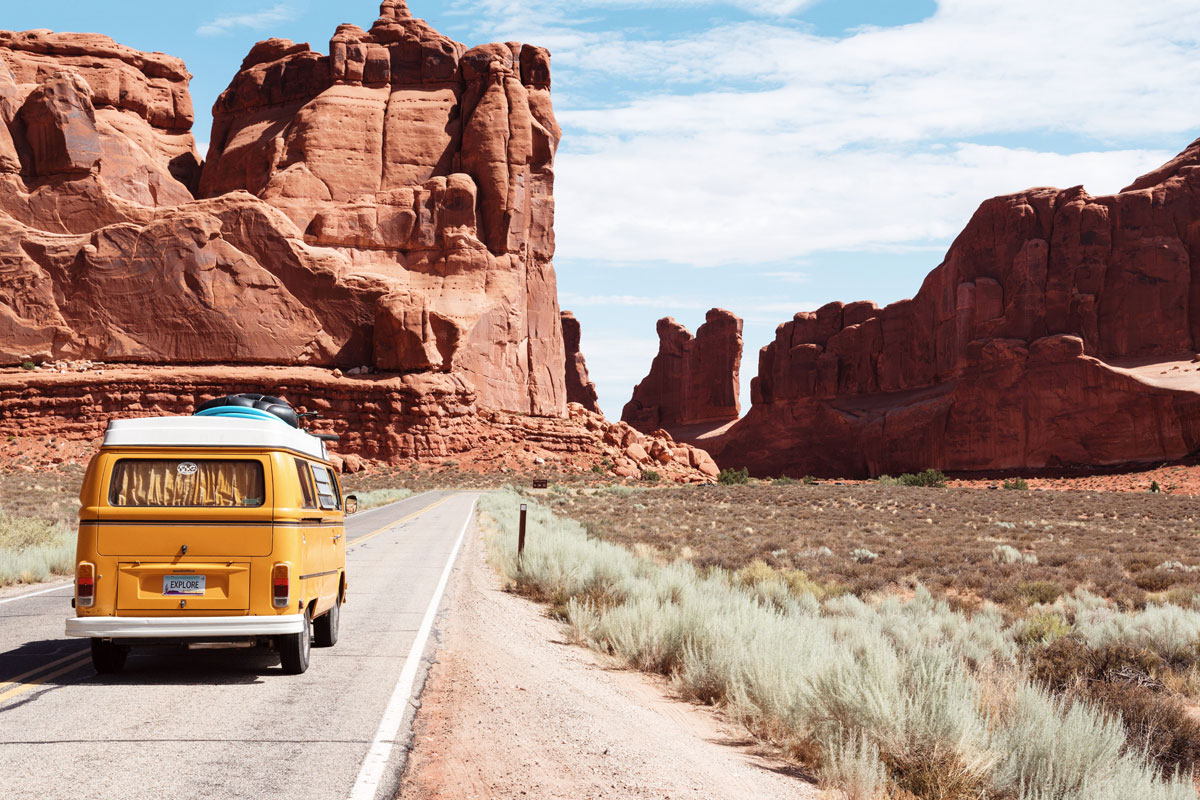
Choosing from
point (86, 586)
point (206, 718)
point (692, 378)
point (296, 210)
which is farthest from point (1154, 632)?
point (692, 378)

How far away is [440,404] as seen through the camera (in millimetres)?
69312

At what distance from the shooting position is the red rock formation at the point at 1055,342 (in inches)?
3083

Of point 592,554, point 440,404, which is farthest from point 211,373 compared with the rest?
point 592,554

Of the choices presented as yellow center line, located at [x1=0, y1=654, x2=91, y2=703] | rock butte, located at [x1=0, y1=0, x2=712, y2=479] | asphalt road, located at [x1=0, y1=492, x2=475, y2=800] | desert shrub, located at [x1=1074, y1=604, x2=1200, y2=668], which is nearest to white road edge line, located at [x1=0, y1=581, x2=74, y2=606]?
asphalt road, located at [x1=0, y1=492, x2=475, y2=800]

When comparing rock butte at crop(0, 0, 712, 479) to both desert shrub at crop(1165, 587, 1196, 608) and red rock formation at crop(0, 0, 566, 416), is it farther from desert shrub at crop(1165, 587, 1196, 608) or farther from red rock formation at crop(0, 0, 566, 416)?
desert shrub at crop(1165, 587, 1196, 608)

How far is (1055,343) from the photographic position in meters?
82.1

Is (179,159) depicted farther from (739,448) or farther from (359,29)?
(739,448)

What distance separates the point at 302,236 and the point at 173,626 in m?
71.0

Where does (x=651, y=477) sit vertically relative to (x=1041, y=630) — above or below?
below

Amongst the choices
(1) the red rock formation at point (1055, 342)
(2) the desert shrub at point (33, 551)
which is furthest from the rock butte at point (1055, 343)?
(2) the desert shrub at point (33, 551)

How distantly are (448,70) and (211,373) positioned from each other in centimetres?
3614

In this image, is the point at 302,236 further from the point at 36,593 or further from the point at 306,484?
the point at 306,484

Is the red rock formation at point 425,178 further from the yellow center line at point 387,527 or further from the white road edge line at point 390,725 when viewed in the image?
the white road edge line at point 390,725

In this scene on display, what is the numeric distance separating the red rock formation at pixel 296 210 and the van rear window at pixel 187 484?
61.5 m
